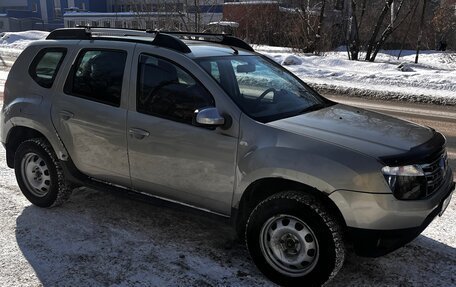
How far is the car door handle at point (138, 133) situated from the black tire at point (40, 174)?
1056 millimetres

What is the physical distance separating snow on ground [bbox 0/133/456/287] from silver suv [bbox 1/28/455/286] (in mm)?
292

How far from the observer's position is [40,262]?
374 centimetres

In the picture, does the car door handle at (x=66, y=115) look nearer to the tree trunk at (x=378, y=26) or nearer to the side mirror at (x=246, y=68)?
the side mirror at (x=246, y=68)

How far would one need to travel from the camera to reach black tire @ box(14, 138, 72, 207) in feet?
15.3

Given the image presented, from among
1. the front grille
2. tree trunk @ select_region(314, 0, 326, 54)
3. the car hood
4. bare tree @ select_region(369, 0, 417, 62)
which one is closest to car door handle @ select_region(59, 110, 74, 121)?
the car hood

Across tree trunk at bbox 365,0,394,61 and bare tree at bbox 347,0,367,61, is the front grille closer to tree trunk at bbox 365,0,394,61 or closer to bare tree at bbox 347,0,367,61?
tree trunk at bbox 365,0,394,61

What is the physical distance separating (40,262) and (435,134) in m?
3.31

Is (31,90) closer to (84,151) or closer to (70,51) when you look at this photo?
(70,51)

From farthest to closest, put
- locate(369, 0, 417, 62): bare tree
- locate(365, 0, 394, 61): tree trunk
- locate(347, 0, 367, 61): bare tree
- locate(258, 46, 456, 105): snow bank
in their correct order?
locate(347, 0, 367, 61): bare tree < locate(369, 0, 417, 62): bare tree < locate(365, 0, 394, 61): tree trunk < locate(258, 46, 456, 105): snow bank

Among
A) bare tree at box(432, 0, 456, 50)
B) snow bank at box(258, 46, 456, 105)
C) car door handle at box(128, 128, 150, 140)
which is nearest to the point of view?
car door handle at box(128, 128, 150, 140)

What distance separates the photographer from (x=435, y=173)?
3.38 meters

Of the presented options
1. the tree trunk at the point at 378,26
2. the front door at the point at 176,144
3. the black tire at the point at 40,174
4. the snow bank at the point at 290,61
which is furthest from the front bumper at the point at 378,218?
the tree trunk at the point at 378,26

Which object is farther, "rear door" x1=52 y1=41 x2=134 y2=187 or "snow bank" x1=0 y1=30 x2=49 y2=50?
"snow bank" x1=0 y1=30 x2=49 y2=50

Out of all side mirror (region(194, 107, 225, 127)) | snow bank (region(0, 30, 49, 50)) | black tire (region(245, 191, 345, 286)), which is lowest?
snow bank (region(0, 30, 49, 50))
